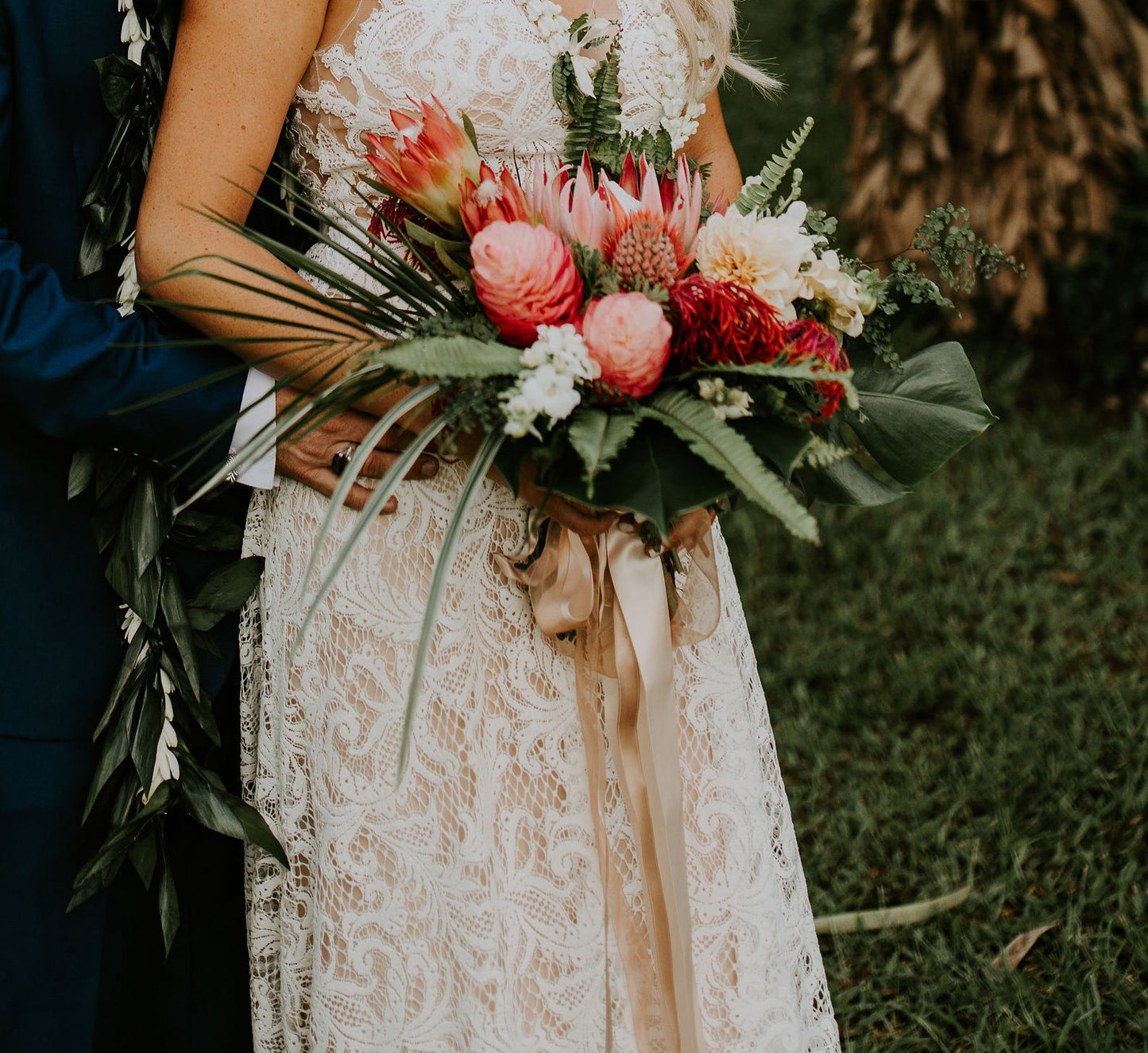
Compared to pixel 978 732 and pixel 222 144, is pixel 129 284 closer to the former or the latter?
pixel 222 144

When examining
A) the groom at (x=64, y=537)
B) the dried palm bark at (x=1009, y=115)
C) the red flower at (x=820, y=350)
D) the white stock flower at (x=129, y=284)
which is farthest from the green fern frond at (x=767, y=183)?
the dried palm bark at (x=1009, y=115)

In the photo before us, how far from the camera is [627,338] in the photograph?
1.19 meters

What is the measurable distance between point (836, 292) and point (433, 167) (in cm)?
50

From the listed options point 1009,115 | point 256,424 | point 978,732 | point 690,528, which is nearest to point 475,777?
point 690,528

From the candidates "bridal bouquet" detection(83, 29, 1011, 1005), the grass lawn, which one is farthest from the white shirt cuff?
the grass lawn

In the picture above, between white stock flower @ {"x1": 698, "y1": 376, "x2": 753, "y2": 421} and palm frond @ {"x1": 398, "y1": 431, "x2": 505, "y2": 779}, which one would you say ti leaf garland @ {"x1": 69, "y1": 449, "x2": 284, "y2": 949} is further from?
white stock flower @ {"x1": 698, "y1": 376, "x2": 753, "y2": 421}

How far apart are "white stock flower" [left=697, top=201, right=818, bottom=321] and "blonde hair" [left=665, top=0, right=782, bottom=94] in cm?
49

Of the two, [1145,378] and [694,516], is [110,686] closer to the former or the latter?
[694,516]

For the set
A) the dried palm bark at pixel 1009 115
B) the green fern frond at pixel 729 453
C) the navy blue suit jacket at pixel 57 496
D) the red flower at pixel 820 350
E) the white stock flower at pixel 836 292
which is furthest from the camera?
the dried palm bark at pixel 1009 115

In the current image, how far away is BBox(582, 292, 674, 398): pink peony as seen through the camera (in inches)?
46.9

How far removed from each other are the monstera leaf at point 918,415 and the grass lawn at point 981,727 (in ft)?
4.38

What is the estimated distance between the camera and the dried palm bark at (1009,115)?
504cm

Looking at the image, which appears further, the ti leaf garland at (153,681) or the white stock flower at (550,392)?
the ti leaf garland at (153,681)

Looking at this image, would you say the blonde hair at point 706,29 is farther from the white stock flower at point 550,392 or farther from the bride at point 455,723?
the white stock flower at point 550,392
